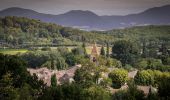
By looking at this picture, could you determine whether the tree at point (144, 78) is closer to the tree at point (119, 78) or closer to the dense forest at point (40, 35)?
the tree at point (119, 78)

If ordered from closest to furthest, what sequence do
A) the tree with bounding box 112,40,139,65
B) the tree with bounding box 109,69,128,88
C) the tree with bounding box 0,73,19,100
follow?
the tree with bounding box 0,73,19,100
the tree with bounding box 109,69,128,88
the tree with bounding box 112,40,139,65

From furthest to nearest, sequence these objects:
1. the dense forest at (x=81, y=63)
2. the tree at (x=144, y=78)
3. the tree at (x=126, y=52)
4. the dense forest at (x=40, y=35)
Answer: the dense forest at (x=40, y=35) < the tree at (x=126, y=52) < the tree at (x=144, y=78) < the dense forest at (x=81, y=63)

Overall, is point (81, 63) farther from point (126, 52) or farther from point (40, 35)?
point (40, 35)

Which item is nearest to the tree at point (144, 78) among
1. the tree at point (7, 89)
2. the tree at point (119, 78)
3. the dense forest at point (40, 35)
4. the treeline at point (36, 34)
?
the tree at point (119, 78)

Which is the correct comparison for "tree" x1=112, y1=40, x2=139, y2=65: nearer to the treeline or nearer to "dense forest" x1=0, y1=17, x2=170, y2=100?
"dense forest" x1=0, y1=17, x2=170, y2=100

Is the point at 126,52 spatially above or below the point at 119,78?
below

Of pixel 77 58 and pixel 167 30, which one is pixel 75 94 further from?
pixel 167 30

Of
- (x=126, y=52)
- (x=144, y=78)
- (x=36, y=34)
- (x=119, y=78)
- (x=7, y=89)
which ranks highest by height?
(x=7, y=89)

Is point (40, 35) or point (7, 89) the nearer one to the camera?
point (7, 89)

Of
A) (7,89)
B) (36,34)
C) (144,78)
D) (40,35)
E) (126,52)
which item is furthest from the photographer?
(40,35)

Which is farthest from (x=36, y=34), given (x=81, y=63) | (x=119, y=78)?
(x=119, y=78)

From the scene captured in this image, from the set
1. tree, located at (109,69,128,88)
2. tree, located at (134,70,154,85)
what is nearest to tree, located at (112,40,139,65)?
tree, located at (134,70,154,85)
